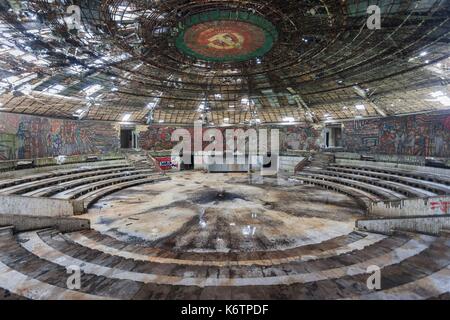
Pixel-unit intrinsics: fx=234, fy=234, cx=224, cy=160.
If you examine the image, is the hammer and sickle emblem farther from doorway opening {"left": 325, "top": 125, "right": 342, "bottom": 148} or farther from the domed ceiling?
doorway opening {"left": 325, "top": 125, "right": 342, "bottom": 148}

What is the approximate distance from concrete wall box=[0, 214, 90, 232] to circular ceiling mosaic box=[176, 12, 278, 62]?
1077cm

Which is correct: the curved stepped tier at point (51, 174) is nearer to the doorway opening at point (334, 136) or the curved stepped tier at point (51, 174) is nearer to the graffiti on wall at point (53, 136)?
the graffiti on wall at point (53, 136)

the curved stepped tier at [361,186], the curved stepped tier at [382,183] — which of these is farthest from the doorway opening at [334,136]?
→ the curved stepped tier at [361,186]

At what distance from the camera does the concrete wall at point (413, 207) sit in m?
11.0

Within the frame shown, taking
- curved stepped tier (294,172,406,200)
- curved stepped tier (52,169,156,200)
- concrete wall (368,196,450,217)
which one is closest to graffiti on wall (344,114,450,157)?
curved stepped tier (294,172,406,200)

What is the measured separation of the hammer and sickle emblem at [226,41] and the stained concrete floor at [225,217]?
32.2 ft

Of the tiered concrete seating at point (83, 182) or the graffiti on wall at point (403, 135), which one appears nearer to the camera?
the tiered concrete seating at point (83, 182)

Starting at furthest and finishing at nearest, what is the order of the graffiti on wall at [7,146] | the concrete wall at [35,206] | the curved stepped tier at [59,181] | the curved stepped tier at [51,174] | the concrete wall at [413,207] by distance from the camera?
the graffiti on wall at [7,146] → the curved stepped tier at [51,174] → the curved stepped tier at [59,181] → the concrete wall at [35,206] → the concrete wall at [413,207]

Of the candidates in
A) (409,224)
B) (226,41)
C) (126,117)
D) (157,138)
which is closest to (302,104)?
(226,41)

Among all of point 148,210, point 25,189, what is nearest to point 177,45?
point 148,210

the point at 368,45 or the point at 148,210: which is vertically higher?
the point at 368,45
